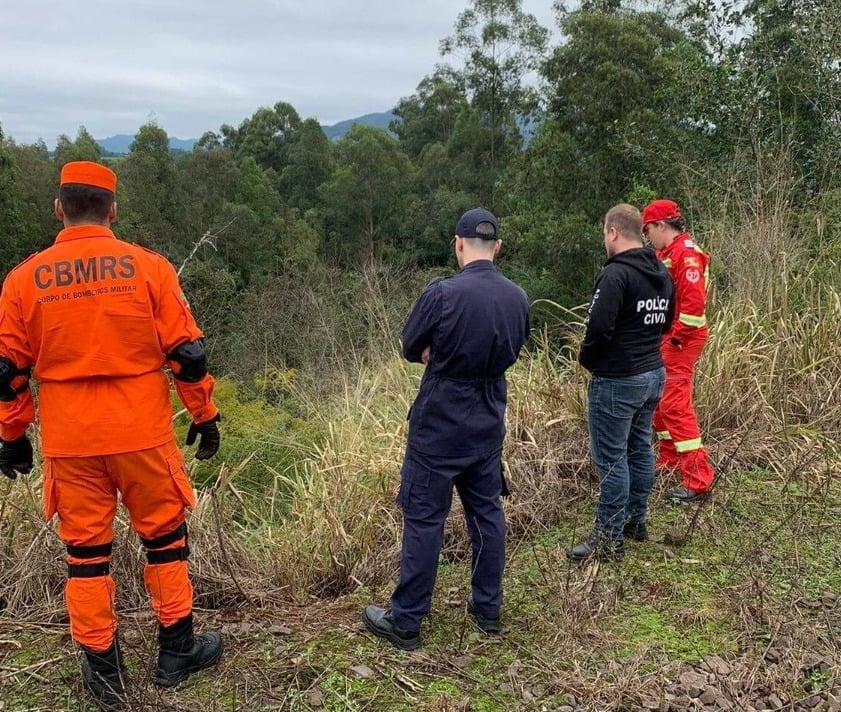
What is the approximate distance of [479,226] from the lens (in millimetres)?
2791

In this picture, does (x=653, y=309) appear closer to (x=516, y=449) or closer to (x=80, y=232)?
(x=516, y=449)

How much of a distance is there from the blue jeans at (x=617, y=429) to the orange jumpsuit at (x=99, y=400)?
2.02 metres

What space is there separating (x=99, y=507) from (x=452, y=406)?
1389 mm

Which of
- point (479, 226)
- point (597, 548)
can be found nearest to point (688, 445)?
point (597, 548)

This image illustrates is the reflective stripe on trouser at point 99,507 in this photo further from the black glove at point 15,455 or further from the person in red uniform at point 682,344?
the person in red uniform at point 682,344

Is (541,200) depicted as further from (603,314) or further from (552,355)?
(603,314)

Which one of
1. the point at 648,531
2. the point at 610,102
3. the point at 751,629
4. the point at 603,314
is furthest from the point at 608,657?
the point at 610,102

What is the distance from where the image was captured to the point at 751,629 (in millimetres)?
2861

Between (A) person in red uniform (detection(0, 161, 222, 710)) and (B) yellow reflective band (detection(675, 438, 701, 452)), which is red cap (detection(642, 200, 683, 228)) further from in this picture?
(A) person in red uniform (detection(0, 161, 222, 710))

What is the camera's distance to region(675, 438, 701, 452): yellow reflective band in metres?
4.18

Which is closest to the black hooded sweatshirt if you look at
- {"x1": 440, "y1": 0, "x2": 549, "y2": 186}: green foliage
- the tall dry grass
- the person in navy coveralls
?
the person in navy coveralls

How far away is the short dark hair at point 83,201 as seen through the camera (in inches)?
97.5

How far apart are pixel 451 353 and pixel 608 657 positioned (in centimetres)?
136

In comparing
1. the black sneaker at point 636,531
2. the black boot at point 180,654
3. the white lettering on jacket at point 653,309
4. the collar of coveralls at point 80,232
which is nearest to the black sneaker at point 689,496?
the black sneaker at point 636,531
